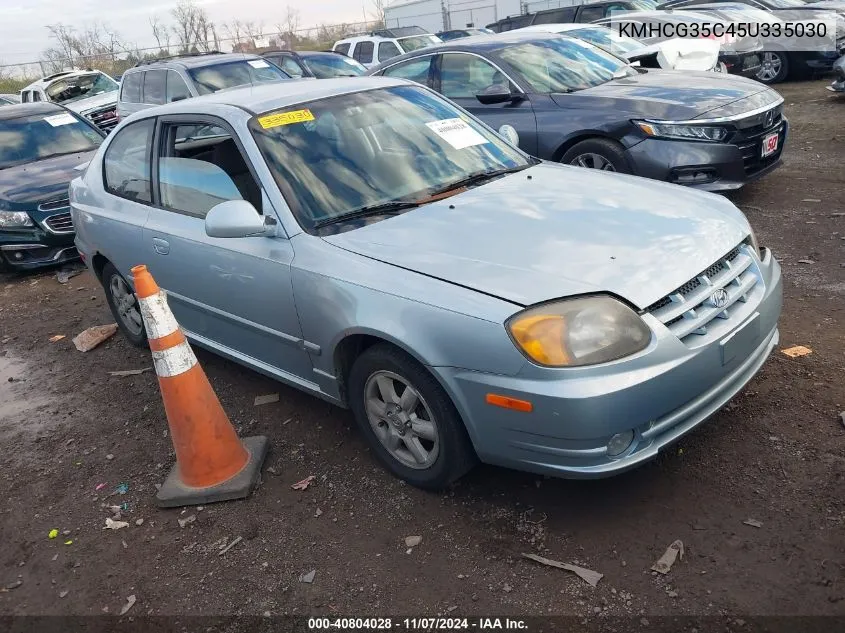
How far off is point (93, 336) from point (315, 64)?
28.9 feet

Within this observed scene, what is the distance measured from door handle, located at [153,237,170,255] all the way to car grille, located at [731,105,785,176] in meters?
4.50

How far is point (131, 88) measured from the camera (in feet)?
37.3

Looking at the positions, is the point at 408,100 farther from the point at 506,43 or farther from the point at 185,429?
the point at 506,43

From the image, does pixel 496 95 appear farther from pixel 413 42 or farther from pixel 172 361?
pixel 413 42

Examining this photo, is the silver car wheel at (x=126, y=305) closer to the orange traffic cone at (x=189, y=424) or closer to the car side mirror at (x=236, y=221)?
the orange traffic cone at (x=189, y=424)

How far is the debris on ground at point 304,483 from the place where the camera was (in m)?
3.37

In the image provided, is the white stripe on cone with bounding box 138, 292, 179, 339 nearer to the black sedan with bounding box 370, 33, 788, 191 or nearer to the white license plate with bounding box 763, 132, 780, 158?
the black sedan with bounding box 370, 33, 788, 191

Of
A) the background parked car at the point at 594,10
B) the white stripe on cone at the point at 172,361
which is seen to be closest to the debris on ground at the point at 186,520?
the white stripe on cone at the point at 172,361

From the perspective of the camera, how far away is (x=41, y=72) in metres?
32.3

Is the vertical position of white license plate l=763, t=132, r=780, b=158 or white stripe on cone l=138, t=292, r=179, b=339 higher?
white stripe on cone l=138, t=292, r=179, b=339

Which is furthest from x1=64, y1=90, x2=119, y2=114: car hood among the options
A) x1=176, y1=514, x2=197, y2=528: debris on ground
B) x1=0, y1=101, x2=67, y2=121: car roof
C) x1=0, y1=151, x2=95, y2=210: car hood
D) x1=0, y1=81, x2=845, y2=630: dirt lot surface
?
x1=176, y1=514, x2=197, y2=528: debris on ground

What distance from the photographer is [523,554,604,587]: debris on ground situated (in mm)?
2561

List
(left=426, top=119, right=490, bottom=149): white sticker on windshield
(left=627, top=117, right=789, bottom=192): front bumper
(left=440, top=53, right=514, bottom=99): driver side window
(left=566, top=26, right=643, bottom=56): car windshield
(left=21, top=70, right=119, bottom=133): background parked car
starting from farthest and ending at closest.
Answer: (left=21, top=70, right=119, bottom=133): background parked car, (left=566, top=26, right=643, bottom=56): car windshield, (left=440, top=53, right=514, bottom=99): driver side window, (left=627, top=117, right=789, bottom=192): front bumper, (left=426, top=119, right=490, bottom=149): white sticker on windshield

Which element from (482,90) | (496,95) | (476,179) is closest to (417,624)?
(476,179)
